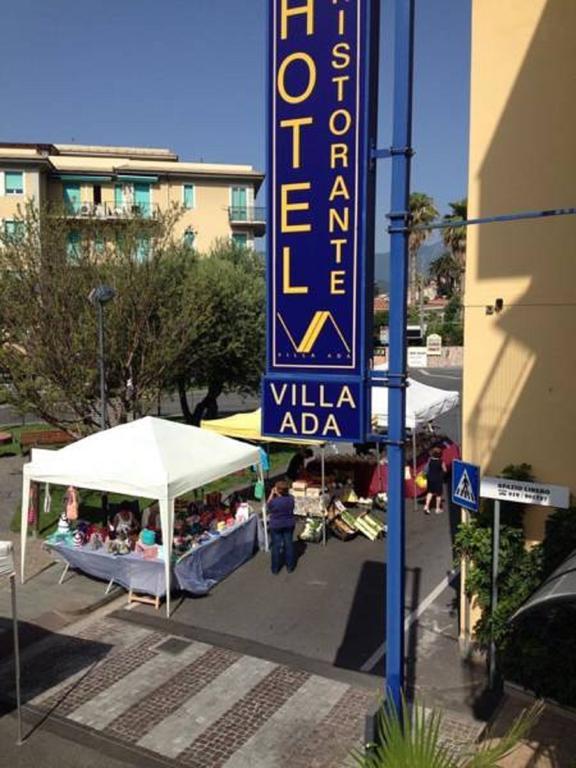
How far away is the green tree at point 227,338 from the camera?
2302 centimetres

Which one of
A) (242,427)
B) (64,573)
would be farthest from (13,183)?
(64,573)

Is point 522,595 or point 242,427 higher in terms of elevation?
point 242,427

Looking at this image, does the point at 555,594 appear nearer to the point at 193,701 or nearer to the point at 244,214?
the point at 193,701

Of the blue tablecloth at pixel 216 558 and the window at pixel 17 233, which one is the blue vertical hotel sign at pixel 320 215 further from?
the window at pixel 17 233

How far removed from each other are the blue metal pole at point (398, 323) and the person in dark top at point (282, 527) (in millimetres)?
6289

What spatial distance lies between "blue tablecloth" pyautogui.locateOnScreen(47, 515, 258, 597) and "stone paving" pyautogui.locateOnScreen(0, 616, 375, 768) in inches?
43.9

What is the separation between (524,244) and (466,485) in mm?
2747

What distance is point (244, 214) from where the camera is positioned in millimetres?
52031

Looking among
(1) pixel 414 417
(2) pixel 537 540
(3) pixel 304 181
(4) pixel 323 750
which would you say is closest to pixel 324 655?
(4) pixel 323 750

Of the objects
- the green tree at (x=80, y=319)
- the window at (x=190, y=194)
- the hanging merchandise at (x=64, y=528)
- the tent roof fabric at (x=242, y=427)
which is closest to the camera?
the hanging merchandise at (x=64, y=528)

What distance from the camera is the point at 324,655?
8.59 m

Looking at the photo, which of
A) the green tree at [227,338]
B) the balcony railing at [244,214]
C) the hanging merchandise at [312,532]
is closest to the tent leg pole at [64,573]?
the hanging merchandise at [312,532]

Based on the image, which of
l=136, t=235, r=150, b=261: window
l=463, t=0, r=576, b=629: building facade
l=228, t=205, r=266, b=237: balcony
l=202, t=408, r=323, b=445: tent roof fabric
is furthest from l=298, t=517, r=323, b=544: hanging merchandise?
l=228, t=205, r=266, b=237: balcony

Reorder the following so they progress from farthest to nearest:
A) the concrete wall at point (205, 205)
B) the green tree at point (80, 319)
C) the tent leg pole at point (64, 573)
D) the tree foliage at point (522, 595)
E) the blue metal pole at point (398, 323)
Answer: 1. the concrete wall at point (205, 205)
2. the green tree at point (80, 319)
3. the tent leg pole at point (64, 573)
4. the tree foliage at point (522, 595)
5. the blue metal pole at point (398, 323)
